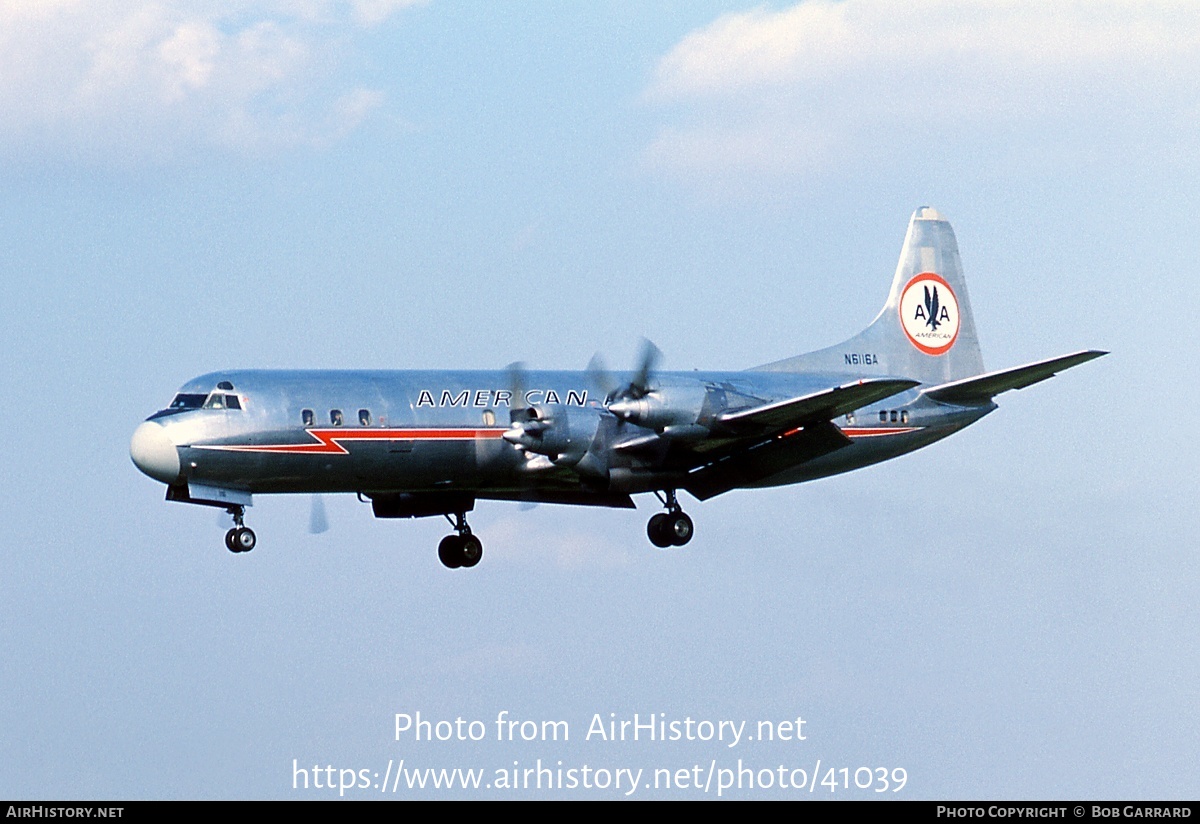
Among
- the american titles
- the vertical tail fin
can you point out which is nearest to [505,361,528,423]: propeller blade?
the american titles

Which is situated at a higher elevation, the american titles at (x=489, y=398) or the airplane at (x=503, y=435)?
the american titles at (x=489, y=398)

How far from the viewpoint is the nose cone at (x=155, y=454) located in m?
30.8

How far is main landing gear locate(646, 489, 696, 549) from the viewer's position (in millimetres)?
33875

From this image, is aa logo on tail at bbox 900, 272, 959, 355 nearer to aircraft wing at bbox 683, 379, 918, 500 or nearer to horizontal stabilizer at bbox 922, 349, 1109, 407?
horizontal stabilizer at bbox 922, 349, 1109, 407

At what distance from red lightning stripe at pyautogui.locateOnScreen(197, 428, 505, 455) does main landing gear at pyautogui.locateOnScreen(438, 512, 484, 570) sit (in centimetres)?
350

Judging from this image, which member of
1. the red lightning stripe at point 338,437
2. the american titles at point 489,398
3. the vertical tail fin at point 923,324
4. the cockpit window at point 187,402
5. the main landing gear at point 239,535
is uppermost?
the vertical tail fin at point 923,324

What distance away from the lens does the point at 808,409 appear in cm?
3189

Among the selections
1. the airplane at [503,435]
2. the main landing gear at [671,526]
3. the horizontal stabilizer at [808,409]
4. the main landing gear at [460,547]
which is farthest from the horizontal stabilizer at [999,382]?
the main landing gear at [460,547]

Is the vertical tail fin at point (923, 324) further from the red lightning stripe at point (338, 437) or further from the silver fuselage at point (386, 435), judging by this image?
the red lightning stripe at point (338, 437)

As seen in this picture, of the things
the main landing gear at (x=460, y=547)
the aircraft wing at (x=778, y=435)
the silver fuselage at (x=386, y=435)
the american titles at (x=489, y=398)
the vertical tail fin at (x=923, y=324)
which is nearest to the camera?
the silver fuselage at (x=386, y=435)

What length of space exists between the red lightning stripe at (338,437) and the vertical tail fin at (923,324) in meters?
9.06

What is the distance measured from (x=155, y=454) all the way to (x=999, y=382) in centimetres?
1492
